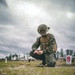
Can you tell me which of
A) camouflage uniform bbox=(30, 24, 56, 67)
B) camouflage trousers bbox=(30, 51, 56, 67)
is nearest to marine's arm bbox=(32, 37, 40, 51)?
camouflage uniform bbox=(30, 24, 56, 67)

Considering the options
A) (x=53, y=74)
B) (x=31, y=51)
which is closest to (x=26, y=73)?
(x=53, y=74)

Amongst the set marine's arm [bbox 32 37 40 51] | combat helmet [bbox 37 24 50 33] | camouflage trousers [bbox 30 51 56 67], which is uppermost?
combat helmet [bbox 37 24 50 33]

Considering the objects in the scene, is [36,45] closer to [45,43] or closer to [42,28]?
[45,43]

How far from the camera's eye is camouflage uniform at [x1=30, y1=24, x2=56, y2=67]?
4.72m

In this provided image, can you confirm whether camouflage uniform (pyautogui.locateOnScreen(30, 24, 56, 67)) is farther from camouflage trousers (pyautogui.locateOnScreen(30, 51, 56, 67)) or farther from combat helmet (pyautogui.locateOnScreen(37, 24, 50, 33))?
combat helmet (pyautogui.locateOnScreen(37, 24, 50, 33))

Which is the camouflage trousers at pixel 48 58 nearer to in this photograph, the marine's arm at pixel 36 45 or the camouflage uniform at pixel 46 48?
the camouflage uniform at pixel 46 48

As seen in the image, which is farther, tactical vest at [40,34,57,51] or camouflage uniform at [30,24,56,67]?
tactical vest at [40,34,57,51]

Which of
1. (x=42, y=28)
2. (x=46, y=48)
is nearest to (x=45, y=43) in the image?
(x=46, y=48)

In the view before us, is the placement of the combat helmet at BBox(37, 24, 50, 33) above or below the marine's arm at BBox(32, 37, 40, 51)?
above

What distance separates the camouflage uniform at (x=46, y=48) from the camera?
4.72 meters

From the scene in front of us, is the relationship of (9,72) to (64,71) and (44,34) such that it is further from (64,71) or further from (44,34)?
(44,34)

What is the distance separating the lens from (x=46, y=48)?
4.85 m

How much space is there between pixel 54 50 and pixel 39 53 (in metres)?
0.38

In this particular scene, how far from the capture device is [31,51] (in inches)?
190
